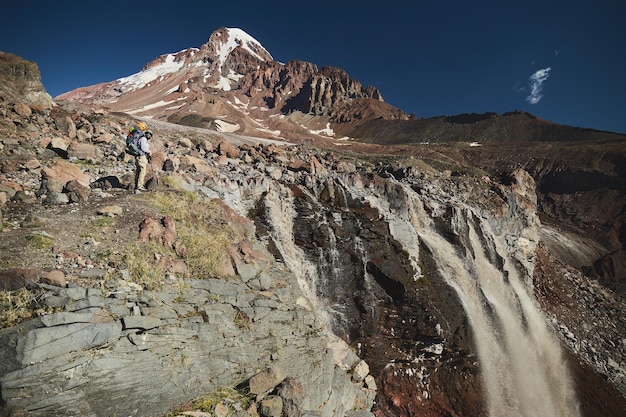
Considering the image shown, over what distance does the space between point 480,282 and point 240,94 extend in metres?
146

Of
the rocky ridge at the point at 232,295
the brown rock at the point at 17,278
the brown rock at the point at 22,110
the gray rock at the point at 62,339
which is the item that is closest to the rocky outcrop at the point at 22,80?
the brown rock at the point at 22,110

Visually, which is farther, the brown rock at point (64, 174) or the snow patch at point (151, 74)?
the snow patch at point (151, 74)

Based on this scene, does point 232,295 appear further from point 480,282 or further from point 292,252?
point 480,282

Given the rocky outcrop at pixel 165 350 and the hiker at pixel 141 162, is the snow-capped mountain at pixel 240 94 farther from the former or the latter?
the rocky outcrop at pixel 165 350

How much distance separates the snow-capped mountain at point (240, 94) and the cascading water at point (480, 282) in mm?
68459

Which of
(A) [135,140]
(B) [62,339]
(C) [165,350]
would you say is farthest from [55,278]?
(A) [135,140]

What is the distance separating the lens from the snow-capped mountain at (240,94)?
104062 mm

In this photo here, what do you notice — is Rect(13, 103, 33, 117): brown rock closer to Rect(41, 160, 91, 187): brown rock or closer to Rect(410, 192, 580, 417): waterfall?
Rect(41, 160, 91, 187): brown rock

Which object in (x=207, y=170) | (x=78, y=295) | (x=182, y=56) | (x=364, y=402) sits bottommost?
(x=364, y=402)

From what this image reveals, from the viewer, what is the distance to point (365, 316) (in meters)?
15.6

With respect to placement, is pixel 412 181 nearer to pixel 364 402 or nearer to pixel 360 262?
pixel 360 262

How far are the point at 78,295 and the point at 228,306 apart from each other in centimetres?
360

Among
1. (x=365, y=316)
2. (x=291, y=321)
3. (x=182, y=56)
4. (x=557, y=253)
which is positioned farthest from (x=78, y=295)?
(x=182, y=56)

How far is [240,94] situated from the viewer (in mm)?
146500
